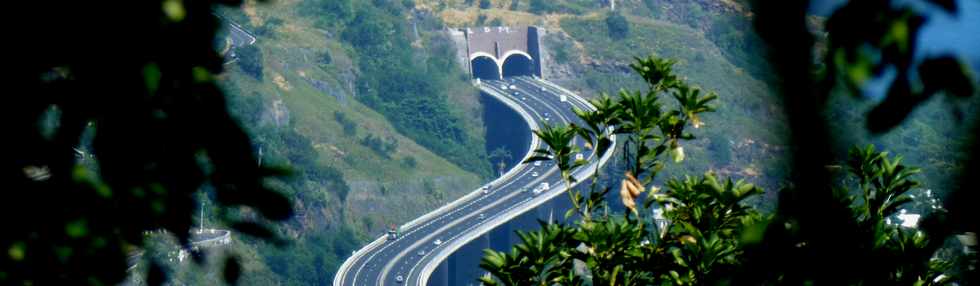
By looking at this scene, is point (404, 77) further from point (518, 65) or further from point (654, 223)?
point (654, 223)

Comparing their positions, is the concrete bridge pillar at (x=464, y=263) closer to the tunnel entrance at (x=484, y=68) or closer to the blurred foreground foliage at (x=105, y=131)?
the tunnel entrance at (x=484, y=68)

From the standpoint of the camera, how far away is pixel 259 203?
13.4ft

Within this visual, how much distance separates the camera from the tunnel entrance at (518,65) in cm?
10312

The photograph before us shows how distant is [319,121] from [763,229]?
269ft

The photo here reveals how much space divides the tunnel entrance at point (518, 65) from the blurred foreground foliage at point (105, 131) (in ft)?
323

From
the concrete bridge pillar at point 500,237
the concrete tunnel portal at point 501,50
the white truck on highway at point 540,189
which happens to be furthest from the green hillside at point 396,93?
the white truck on highway at point 540,189

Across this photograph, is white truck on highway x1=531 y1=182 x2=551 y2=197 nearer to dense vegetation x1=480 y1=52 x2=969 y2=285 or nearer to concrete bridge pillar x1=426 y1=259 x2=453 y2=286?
concrete bridge pillar x1=426 y1=259 x2=453 y2=286

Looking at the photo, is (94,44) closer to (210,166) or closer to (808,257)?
(210,166)

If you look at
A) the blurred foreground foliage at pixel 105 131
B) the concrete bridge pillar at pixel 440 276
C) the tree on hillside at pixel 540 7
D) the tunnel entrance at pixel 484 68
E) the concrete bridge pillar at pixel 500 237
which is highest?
the blurred foreground foliage at pixel 105 131

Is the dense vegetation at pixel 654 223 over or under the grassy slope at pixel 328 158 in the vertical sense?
over

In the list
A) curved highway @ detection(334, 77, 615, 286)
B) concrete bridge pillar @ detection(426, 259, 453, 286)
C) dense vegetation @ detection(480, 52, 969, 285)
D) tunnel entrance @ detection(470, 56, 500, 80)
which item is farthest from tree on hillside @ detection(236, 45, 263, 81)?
dense vegetation @ detection(480, 52, 969, 285)

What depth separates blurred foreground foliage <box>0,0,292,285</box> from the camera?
371 centimetres

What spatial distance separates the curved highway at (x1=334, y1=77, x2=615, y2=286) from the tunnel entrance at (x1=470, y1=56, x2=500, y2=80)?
36.1ft

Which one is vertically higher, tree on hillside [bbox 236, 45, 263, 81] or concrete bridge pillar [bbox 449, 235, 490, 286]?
tree on hillside [bbox 236, 45, 263, 81]
